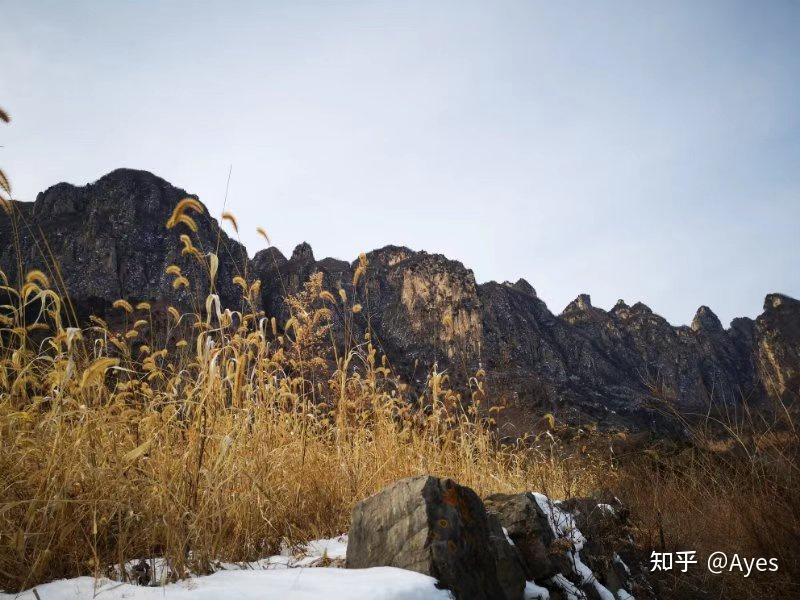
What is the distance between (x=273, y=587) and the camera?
128 cm

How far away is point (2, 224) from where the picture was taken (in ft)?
156

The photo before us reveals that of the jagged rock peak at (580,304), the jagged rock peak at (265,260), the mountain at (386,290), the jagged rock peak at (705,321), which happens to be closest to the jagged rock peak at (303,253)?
the mountain at (386,290)

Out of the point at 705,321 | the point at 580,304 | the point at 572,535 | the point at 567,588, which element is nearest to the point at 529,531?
the point at 567,588

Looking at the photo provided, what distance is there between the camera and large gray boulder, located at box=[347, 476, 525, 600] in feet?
5.00

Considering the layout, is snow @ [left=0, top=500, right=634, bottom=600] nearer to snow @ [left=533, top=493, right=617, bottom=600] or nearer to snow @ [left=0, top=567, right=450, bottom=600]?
snow @ [left=0, top=567, right=450, bottom=600]

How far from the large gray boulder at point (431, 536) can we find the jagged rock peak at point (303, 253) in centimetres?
5732

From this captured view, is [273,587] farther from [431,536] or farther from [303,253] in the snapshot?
[303,253]

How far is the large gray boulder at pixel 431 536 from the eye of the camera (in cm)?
153

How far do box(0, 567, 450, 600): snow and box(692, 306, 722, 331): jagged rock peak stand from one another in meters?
132

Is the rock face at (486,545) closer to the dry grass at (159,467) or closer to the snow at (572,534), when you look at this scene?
the snow at (572,534)

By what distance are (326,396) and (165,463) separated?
93.8 inches

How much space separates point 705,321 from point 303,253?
110 m

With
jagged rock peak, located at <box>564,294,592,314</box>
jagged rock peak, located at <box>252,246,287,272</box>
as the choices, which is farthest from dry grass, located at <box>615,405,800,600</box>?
jagged rock peak, located at <box>564,294,592,314</box>

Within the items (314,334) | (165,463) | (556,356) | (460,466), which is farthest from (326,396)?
(556,356)
